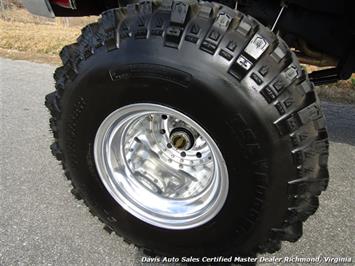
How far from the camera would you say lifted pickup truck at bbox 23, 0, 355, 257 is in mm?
1612

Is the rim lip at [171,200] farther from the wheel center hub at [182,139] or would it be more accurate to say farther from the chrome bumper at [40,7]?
the chrome bumper at [40,7]

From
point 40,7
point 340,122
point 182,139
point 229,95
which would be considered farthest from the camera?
point 340,122

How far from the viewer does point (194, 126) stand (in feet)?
5.76

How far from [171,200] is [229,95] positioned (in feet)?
2.74

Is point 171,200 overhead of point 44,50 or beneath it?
overhead

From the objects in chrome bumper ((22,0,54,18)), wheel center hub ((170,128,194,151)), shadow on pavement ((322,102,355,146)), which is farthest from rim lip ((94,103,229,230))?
shadow on pavement ((322,102,355,146))

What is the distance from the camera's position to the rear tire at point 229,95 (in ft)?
5.25

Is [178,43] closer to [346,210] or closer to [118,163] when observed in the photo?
[118,163]

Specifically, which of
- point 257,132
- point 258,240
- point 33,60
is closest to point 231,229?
point 258,240

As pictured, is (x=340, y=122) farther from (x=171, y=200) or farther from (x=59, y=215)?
(x=59, y=215)

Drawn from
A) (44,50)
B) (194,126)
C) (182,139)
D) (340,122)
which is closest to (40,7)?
(182,139)

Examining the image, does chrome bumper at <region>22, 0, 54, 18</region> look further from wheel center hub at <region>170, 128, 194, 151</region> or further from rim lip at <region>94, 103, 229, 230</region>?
wheel center hub at <region>170, 128, 194, 151</region>

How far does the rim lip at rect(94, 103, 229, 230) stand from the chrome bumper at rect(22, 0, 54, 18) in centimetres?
103

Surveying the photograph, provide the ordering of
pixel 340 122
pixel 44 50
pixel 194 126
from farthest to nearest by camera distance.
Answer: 1. pixel 44 50
2. pixel 340 122
3. pixel 194 126
